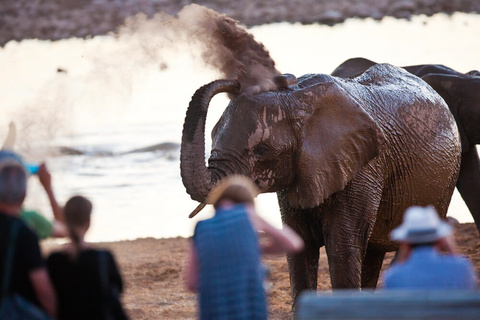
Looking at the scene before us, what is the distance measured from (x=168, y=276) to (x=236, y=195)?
730 centimetres

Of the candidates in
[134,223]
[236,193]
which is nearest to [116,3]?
[134,223]

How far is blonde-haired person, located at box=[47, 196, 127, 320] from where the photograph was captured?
4.58 meters

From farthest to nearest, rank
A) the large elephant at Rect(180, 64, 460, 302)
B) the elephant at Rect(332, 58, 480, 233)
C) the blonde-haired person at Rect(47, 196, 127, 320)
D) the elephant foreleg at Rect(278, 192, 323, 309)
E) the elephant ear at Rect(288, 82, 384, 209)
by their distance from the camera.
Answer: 1. the elephant at Rect(332, 58, 480, 233)
2. the elephant foreleg at Rect(278, 192, 323, 309)
3. the elephant ear at Rect(288, 82, 384, 209)
4. the large elephant at Rect(180, 64, 460, 302)
5. the blonde-haired person at Rect(47, 196, 127, 320)

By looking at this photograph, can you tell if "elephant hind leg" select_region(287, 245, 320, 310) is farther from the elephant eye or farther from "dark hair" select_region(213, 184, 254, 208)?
"dark hair" select_region(213, 184, 254, 208)

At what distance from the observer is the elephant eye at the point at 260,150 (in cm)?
721

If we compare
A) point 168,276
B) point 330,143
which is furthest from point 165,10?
point 330,143

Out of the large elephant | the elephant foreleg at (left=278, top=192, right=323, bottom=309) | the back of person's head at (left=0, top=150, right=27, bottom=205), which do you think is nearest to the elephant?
the large elephant

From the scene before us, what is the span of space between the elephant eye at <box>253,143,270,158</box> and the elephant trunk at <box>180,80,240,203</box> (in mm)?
385

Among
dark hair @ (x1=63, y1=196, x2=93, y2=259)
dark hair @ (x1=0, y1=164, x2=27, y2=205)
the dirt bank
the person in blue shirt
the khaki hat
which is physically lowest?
the person in blue shirt

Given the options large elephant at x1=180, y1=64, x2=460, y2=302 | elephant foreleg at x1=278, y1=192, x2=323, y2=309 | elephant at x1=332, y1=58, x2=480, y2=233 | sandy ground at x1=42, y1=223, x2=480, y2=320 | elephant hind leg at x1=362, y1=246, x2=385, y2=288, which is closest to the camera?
large elephant at x1=180, y1=64, x2=460, y2=302

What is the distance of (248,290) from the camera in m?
4.83

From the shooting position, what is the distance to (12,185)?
175 inches

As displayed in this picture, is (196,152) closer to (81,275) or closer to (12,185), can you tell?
(81,275)

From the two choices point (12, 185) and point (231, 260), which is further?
point (231, 260)
